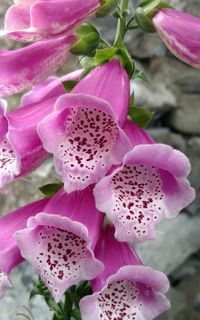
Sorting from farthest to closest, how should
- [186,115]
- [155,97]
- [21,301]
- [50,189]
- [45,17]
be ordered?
[186,115]
[155,97]
[21,301]
[50,189]
[45,17]

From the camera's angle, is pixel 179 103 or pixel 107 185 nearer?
pixel 107 185

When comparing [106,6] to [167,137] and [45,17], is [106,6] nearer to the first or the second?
[45,17]

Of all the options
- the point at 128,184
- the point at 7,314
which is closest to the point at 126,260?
the point at 128,184

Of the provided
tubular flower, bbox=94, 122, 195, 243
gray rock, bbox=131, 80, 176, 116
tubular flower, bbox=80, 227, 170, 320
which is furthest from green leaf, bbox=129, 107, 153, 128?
gray rock, bbox=131, 80, 176, 116

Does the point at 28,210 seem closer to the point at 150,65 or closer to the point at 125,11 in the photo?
the point at 125,11

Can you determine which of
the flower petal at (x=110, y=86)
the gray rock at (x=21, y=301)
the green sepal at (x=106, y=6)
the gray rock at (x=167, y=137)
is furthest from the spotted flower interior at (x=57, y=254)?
the gray rock at (x=167, y=137)

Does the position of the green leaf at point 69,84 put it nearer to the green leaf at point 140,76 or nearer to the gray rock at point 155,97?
the green leaf at point 140,76

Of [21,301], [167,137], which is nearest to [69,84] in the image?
[21,301]
